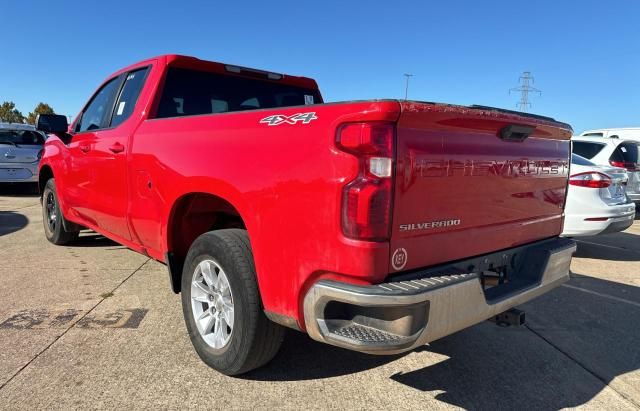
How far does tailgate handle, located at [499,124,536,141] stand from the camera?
2.68 metres

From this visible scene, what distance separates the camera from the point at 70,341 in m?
3.36

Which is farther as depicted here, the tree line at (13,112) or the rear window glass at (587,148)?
the tree line at (13,112)

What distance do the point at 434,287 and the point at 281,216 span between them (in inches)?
31.5

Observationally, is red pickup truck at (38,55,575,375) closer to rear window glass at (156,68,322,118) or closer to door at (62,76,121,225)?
rear window glass at (156,68,322,118)

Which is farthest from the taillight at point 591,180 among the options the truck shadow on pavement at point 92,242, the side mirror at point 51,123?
the side mirror at point 51,123

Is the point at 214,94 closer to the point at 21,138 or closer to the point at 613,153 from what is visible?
the point at 613,153

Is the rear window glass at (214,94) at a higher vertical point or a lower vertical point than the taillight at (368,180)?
higher

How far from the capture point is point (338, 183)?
2111mm

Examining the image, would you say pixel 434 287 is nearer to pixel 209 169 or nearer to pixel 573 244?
pixel 209 169

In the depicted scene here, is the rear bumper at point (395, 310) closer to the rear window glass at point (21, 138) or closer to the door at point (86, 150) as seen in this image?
the door at point (86, 150)

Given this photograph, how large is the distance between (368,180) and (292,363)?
1606 millimetres

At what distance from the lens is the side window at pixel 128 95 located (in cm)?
407

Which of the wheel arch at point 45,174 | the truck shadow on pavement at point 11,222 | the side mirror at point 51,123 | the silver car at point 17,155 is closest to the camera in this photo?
the side mirror at point 51,123

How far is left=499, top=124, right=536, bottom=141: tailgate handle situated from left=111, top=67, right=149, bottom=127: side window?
2.93 meters
